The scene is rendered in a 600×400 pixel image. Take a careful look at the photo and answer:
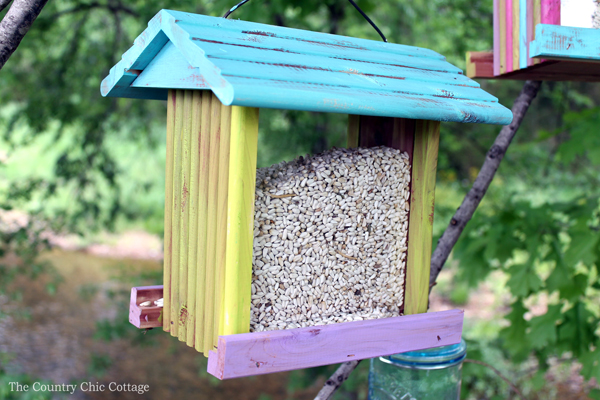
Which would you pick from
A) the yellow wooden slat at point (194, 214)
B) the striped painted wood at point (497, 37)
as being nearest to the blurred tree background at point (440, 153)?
the striped painted wood at point (497, 37)

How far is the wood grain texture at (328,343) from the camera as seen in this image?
1.23m

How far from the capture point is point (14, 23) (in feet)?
4.67

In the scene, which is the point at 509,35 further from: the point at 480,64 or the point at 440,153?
the point at 440,153

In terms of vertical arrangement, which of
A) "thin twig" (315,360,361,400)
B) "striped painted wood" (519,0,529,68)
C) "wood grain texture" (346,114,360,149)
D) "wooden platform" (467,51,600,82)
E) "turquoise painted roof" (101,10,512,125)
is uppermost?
"striped painted wood" (519,0,529,68)

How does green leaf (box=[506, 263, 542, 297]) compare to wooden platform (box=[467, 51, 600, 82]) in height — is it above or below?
below

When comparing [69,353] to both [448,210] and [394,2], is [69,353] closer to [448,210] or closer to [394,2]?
[448,210]

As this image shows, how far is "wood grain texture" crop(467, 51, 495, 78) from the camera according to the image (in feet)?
6.59

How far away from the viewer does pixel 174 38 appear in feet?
4.31

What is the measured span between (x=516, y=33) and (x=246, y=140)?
1040 millimetres

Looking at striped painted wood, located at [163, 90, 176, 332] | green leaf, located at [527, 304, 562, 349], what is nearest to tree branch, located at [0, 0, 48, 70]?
striped painted wood, located at [163, 90, 176, 332]

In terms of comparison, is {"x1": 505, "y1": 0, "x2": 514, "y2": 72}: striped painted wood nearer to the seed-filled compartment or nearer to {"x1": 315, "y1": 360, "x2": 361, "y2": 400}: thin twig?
the seed-filled compartment

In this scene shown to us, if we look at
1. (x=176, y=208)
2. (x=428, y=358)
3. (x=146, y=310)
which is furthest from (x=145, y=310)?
(x=428, y=358)

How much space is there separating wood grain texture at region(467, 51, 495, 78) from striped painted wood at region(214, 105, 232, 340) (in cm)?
111

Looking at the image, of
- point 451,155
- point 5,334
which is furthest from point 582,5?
point 5,334
